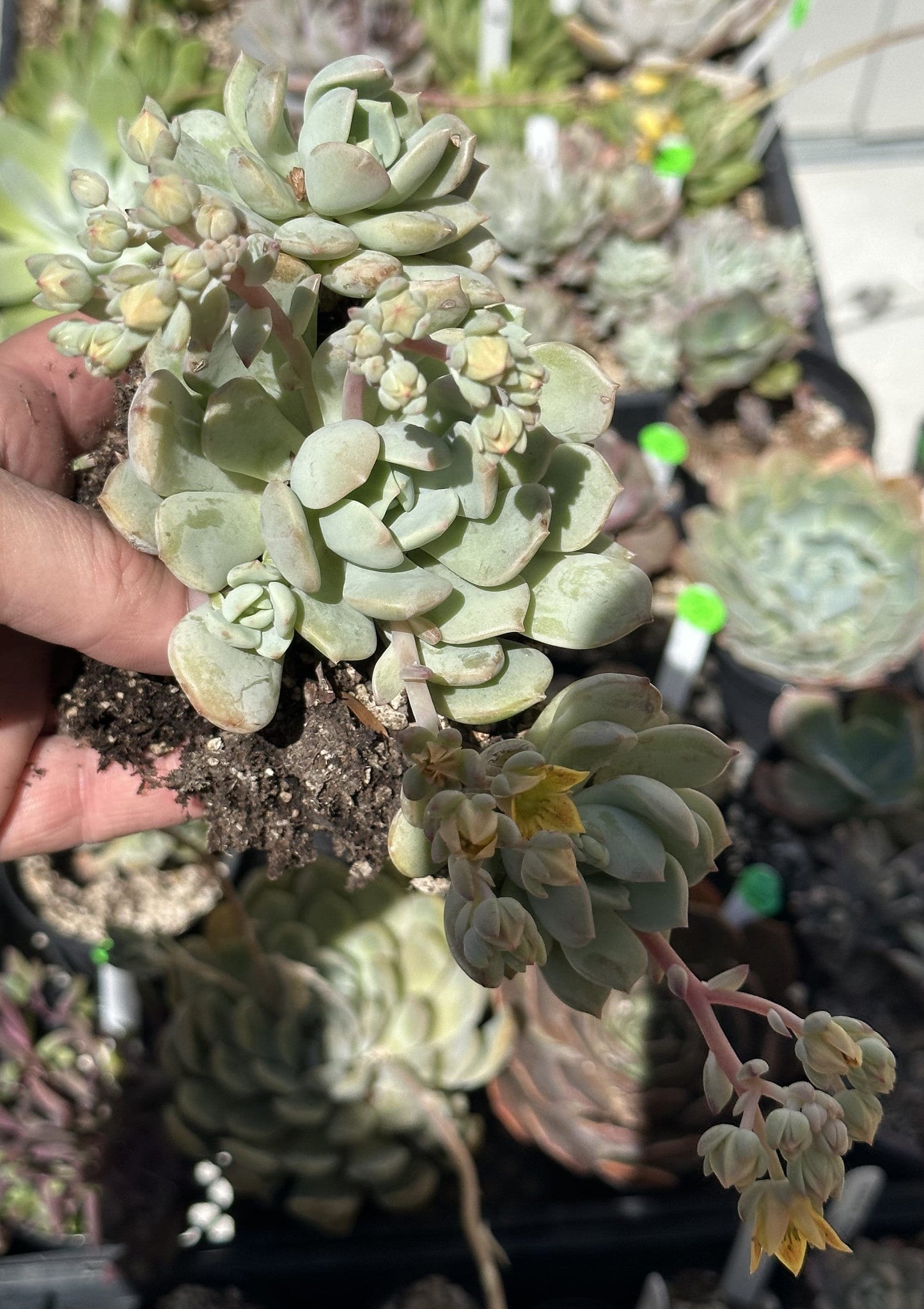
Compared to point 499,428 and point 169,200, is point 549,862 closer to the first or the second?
point 499,428

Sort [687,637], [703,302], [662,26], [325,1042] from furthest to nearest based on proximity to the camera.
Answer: [662,26]
[703,302]
[687,637]
[325,1042]

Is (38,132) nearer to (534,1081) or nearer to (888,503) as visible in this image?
(888,503)

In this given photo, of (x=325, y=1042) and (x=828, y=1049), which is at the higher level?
(x=828, y=1049)

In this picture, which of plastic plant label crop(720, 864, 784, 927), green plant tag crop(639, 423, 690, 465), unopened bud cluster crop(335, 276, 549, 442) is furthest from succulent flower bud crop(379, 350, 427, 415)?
green plant tag crop(639, 423, 690, 465)

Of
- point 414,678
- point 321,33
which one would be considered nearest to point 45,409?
point 414,678

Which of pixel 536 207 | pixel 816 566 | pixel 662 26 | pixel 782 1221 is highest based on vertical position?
pixel 662 26

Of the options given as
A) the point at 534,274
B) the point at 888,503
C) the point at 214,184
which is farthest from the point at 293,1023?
the point at 534,274
